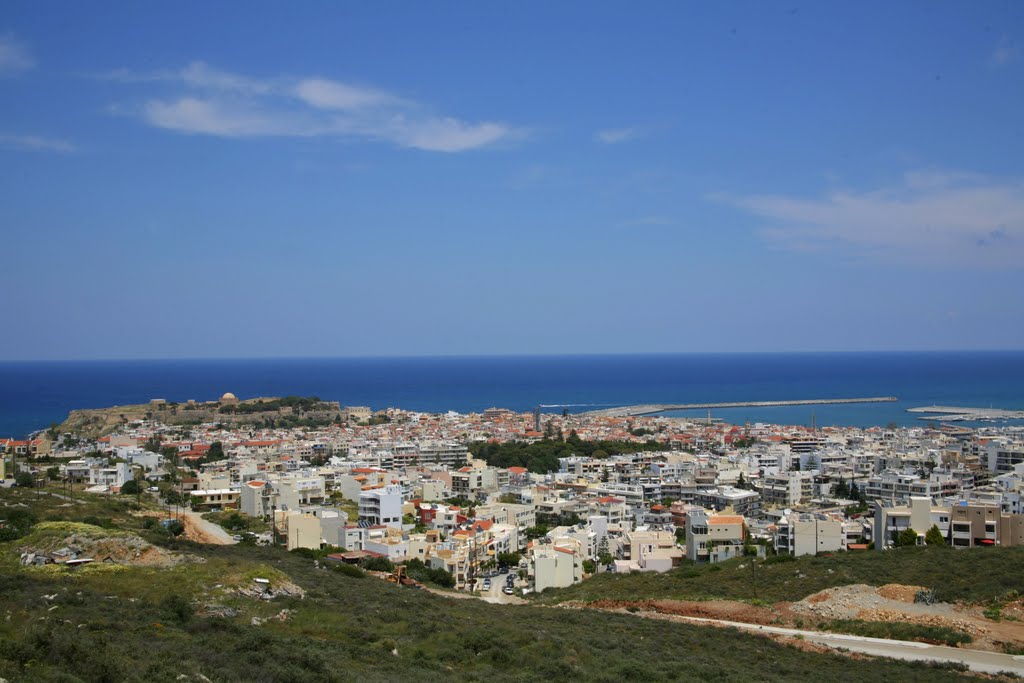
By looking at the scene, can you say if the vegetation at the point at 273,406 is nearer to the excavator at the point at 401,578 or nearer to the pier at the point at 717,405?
the pier at the point at 717,405

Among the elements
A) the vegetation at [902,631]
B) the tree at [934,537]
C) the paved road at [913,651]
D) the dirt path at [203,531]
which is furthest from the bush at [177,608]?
the tree at [934,537]

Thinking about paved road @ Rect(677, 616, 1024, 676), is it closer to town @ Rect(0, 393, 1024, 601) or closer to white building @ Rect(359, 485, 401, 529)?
town @ Rect(0, 393, 1024, 601)

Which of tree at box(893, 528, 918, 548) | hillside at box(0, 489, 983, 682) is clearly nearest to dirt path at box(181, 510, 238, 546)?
hillside at box(0, 489, 983, 682)

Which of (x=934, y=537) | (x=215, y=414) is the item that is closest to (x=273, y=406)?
(x=215, y=414)

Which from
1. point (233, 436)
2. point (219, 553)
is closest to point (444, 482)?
point (219, 553)

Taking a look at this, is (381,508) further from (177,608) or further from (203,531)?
(177,608)

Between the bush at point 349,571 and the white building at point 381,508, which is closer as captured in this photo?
the bush at point 349,571
